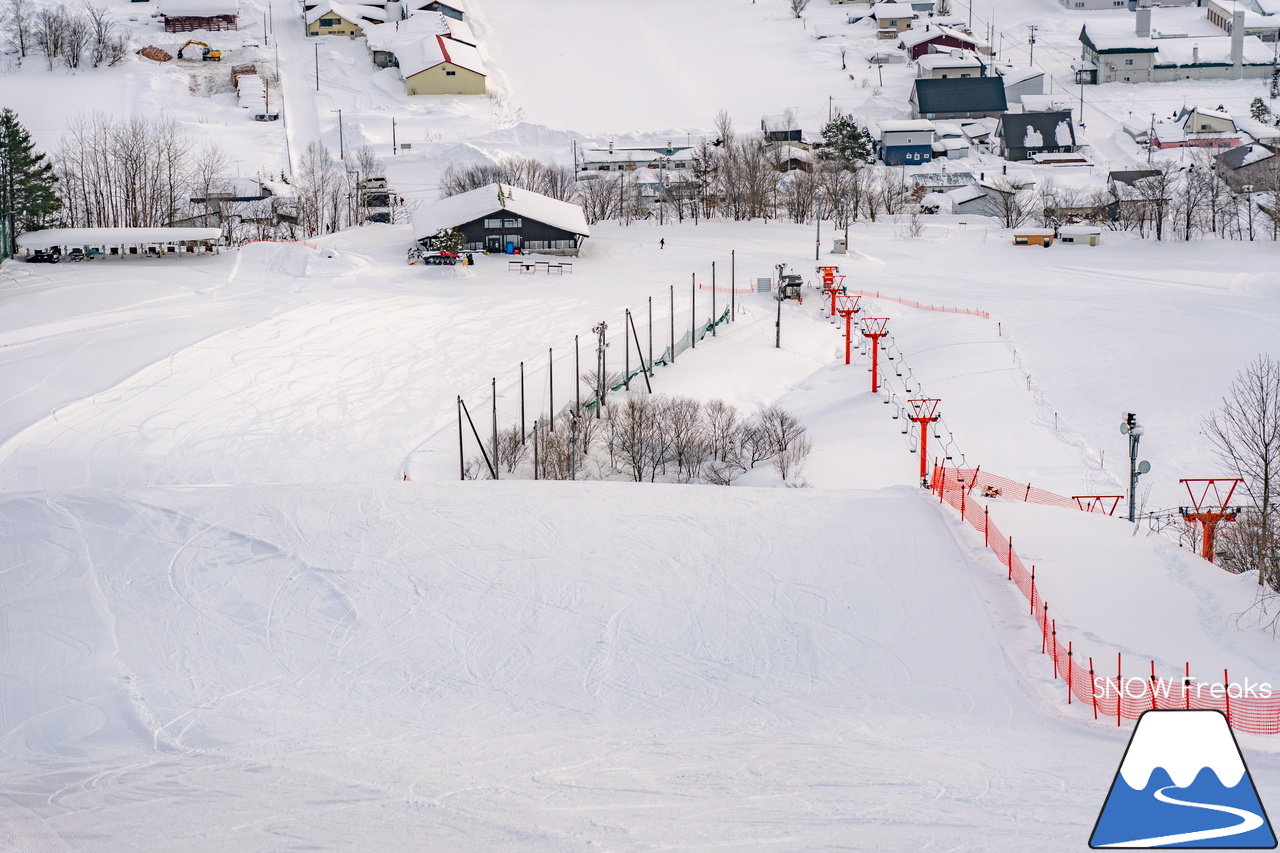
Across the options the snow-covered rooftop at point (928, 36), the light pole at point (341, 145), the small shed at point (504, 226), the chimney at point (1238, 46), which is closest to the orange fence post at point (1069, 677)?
the small shed at point (504, 226)

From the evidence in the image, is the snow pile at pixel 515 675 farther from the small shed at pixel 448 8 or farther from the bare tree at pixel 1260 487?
the small shed at pixel 448 8

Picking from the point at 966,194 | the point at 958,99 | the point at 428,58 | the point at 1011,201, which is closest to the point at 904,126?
the point at 958,99

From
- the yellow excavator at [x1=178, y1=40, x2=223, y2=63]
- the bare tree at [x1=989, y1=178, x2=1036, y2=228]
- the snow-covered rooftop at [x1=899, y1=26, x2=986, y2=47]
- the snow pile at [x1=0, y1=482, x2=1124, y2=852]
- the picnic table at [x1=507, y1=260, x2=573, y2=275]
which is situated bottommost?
the snow pile at [x1=0, y1=482, x2=1124, y2=852]

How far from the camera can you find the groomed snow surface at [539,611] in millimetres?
11531

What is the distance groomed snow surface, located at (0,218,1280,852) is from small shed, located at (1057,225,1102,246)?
12.6 meters

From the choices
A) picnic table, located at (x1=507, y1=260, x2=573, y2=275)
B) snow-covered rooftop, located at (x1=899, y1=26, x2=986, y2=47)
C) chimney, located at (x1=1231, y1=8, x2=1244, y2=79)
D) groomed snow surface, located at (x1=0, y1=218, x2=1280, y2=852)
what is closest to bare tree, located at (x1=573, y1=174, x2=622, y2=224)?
picnic table, located at (x1=507, y1=260, x2=573, y2=275)

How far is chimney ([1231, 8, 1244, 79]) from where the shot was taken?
68500 millimetres

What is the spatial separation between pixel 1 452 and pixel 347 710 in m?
13.9

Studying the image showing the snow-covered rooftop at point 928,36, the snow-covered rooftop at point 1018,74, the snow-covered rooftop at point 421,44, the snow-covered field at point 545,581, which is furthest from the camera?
the snow-covered rooftop at point 928,36

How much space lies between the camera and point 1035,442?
2530 cm

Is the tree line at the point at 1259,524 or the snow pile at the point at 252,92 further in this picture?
the snow pile at the point at 252,92

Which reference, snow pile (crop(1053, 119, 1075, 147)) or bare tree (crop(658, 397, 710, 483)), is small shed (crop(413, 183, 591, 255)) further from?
snow pile (crop(1053, 119, 1075, 147))

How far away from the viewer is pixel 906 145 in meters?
59.6

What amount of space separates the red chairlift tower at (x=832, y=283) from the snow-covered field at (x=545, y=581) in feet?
1.81
